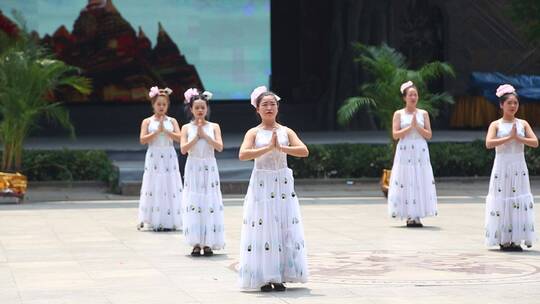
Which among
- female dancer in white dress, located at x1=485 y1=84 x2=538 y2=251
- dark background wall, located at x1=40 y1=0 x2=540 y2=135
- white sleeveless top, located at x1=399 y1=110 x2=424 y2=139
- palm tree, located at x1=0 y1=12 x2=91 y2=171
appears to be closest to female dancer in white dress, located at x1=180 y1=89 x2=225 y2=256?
female dancer in white dress, located at x1=485 y1=84 x2=538 y2=251

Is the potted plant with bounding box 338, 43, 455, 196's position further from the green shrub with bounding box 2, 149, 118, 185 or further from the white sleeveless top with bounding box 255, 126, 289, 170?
the white sleeveless top with bounding box 255, 126, 289, 170

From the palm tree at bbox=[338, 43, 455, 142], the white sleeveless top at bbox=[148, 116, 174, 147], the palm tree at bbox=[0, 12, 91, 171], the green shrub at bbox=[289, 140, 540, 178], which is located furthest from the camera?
the green shrub at bbox=[289, 140, 540, 178]

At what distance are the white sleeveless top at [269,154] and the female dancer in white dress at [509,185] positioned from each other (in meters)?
3.81

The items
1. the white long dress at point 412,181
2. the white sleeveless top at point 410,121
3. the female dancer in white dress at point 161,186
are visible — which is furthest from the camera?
the white long dress at point 412,181

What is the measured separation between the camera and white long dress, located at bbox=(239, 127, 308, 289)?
11.4 meters

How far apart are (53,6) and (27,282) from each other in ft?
70.1

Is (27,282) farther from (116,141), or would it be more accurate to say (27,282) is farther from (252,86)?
(252,86)

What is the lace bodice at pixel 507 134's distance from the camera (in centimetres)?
1456

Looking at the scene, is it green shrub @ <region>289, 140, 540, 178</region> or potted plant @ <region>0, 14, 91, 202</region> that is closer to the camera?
potted plant @ <region>0, 14, 91, 202</region>

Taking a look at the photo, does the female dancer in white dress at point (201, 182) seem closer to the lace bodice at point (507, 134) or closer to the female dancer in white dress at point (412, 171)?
the lace bodice at point (507, 134)

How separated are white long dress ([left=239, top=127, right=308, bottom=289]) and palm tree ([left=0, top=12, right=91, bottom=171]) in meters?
11.6

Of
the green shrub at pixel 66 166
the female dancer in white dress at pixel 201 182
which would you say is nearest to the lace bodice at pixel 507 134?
the female dancer in white dress at pixel 201 182

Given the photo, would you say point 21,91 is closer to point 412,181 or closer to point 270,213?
point 412,181

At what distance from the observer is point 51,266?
13375 millimetres
